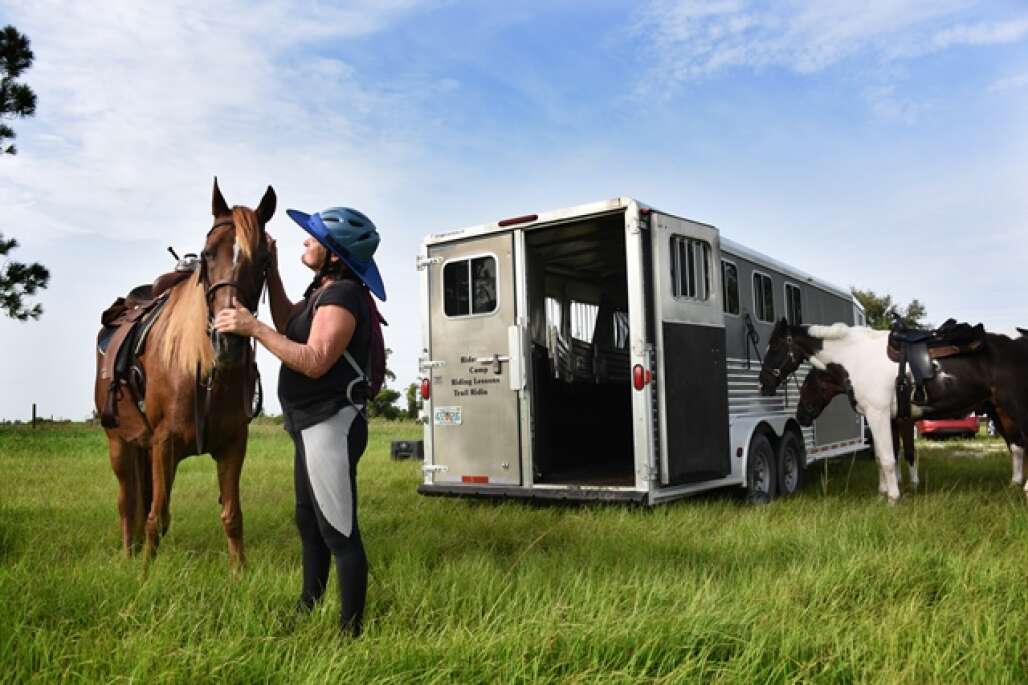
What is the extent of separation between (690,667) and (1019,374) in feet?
20.8

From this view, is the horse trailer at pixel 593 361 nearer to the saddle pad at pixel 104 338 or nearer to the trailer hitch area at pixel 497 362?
the trailer hitch area at pixel 497 362

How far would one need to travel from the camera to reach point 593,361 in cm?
879

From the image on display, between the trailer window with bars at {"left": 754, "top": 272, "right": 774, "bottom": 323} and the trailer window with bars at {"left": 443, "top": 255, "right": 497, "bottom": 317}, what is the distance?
310cm

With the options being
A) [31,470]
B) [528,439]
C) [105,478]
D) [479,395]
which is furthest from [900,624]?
[31,470]

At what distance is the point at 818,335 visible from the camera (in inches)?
326

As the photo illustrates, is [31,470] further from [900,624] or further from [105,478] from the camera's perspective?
[900,624]

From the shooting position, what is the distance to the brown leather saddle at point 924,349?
7527 mm

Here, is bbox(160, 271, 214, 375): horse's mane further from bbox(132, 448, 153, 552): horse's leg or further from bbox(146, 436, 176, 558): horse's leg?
bbox(132, 448, 153, 552): horse's leg

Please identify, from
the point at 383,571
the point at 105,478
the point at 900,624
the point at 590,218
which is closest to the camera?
the point at 900,624

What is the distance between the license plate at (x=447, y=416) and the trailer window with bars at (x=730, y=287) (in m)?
2.70

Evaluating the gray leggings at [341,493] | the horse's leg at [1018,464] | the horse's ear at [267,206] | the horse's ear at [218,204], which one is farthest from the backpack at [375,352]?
the horse's leg at [1018,464]

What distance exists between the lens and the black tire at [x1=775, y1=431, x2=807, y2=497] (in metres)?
8.27

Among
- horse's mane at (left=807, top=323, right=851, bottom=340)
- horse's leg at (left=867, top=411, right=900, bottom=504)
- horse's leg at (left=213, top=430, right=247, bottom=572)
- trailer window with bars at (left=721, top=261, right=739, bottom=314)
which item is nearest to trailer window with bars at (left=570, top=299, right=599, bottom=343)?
trailer window with bars at (left=721, top=261, right=739, bottom=314)

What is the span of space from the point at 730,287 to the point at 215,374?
5.20 metres
